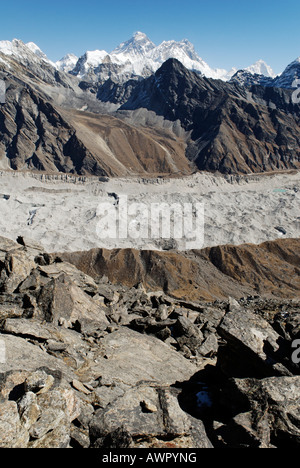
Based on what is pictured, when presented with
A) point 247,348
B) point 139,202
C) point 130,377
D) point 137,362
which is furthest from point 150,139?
point 247,348

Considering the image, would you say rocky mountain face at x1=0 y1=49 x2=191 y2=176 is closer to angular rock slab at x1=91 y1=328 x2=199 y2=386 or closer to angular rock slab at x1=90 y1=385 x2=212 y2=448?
angular rock slab at x1=91 y1=328 x2=199 y2=386

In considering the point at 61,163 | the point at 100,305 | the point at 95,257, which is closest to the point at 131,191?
the point at 61,163

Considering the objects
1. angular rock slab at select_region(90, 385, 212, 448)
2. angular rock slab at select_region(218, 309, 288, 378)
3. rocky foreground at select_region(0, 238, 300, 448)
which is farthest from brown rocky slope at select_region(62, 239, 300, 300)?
angular rock slab at select_region(90, 385, 212, 448)

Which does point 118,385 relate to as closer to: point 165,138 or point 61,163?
point 61,163

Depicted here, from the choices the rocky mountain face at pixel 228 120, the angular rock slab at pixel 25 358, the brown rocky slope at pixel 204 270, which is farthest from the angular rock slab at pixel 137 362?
the rocky mountain face at pixel 228 120

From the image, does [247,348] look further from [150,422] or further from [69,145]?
[69,145]
